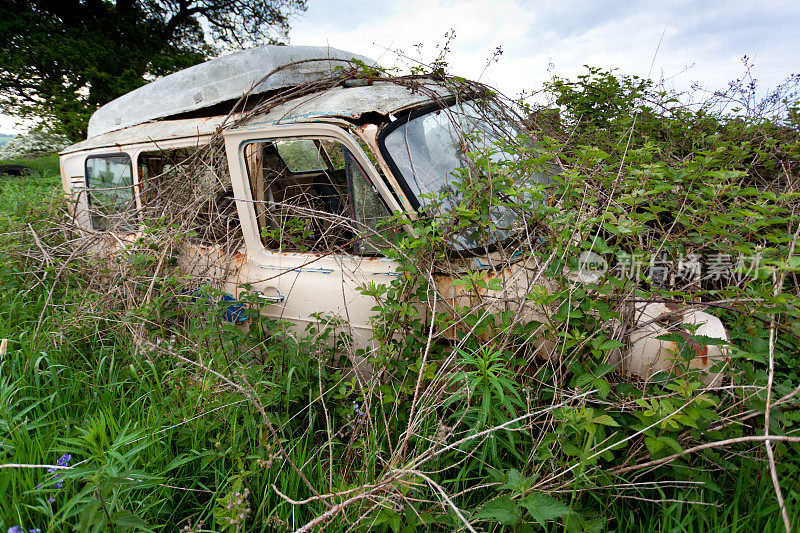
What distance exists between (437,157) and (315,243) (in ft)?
2.81

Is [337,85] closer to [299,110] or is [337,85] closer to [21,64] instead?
[299,110]

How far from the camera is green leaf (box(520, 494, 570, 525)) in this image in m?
1.27

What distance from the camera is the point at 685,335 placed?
161 centimetres

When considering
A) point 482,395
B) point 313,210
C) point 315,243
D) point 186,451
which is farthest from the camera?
point 315,243

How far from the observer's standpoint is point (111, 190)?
11.2 ft

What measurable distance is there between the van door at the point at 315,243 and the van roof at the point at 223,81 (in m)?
0.88

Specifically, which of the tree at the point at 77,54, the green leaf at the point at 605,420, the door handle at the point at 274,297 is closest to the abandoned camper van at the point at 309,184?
the door handle at the point at 274,297

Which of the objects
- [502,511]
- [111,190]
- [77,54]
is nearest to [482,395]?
[502,511]

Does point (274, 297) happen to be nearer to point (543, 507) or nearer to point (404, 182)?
point (404, 182)

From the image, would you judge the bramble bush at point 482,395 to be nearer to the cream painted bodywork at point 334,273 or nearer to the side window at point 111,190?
the cream painted bodywork at point 334,273

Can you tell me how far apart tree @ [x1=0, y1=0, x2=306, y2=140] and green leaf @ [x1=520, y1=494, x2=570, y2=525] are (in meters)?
12.6

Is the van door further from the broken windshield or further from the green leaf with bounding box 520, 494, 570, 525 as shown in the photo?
the green leaf with bounding box 520, 494, 570, 525

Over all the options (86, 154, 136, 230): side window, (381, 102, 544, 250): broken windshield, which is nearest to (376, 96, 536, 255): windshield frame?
(381, 102, 544, 250): broken windshield

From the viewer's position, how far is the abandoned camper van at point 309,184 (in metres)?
1.98
